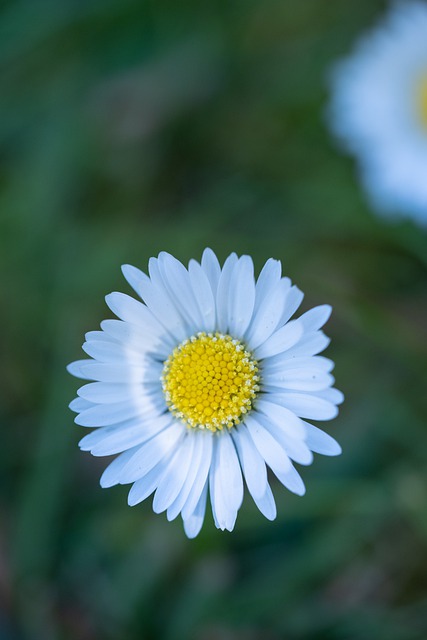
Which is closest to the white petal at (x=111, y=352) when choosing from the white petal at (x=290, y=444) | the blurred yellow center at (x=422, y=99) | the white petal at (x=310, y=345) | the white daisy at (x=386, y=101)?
the white petal at (x=290, y=444)

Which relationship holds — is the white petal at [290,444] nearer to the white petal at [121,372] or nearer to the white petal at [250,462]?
the white petal at [250,462]

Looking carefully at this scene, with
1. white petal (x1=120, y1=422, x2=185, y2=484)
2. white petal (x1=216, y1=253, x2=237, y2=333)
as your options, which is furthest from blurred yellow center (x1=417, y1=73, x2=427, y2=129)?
white petal (x1=120, y1=422, x2=185, y2=484)

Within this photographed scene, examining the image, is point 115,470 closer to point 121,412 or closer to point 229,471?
point 121,412

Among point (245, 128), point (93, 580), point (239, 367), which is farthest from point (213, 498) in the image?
point (245, 128)

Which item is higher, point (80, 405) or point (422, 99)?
point (422, 99)

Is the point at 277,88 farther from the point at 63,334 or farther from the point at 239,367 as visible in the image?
the point at 239,367

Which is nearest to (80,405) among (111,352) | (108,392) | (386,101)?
(108,392)

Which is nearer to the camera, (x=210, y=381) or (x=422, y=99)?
(x=210, y=381)
